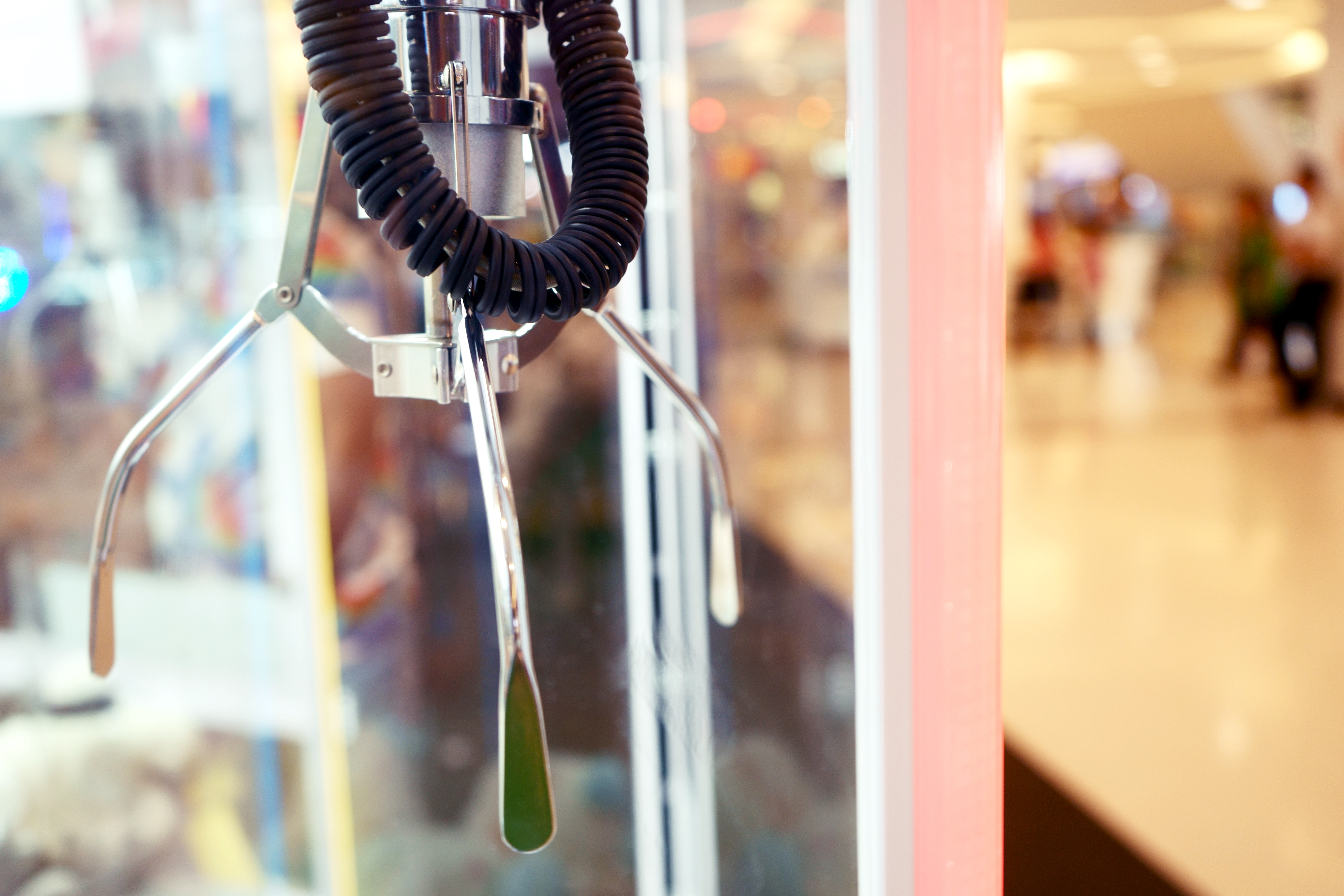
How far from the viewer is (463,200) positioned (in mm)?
438

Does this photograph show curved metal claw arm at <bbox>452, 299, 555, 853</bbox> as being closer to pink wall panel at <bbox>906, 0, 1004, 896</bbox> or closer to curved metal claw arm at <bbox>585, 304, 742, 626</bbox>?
curved metal claw arm at <bbox>585, 304, 742, 626</bbox>

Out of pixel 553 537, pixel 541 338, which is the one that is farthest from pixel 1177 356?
pixel 541 338

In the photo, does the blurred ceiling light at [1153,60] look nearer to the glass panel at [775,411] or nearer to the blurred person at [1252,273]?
the blurred person at [1252,273]

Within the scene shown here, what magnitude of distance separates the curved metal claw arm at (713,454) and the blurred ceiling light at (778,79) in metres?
1.00

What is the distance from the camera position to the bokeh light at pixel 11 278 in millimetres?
854

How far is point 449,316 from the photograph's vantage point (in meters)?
0.51

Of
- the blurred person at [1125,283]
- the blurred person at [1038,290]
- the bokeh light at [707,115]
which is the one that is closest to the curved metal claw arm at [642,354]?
the bokeh light at [707,115]

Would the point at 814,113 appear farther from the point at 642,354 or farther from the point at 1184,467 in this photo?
the point at 1184,467

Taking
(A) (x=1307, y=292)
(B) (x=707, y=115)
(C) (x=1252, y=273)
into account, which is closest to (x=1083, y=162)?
(C) (x=1252, y=273)

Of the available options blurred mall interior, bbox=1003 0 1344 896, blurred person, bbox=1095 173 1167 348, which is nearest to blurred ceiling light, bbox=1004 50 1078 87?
blurred mall interior, bbox=1003 0 1344 896

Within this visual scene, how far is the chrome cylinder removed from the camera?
48 cm

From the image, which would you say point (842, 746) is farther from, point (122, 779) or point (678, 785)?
point (122, 779)

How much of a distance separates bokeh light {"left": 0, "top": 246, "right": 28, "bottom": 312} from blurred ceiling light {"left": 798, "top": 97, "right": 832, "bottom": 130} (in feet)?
2.49

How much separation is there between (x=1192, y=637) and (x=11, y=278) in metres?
2.65
